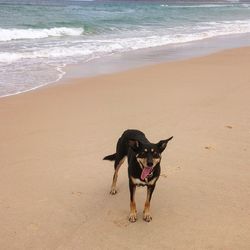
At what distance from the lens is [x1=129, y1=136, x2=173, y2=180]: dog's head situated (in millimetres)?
3686

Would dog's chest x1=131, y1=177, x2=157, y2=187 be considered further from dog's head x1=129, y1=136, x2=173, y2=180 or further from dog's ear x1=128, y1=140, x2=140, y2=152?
dog's ear x1=128, y1=140, x2=140, y2=152

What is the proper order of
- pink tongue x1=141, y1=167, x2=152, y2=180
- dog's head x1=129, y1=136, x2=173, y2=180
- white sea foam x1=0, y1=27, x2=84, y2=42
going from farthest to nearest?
white sea foam x1=0, y1=27, x2=84, y2=42
pink tongue x1=141, y1=167, x2=152, y2=180
dog's head x1=129, y1=136, x2=173, y2=180

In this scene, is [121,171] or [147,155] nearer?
[147,155]

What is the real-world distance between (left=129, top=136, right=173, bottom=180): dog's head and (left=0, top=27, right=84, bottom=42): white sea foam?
55.3 feet

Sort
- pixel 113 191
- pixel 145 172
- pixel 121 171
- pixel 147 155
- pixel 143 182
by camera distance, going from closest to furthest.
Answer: pixel 147 155 → pixel 145 172 → pixel 143 182 → pixel 113 191 → pixel 121 171

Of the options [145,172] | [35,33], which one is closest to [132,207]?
[145,172]

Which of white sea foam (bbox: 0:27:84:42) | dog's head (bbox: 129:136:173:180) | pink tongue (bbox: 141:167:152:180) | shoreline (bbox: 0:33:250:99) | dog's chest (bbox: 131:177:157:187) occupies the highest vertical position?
dog's head (bbox: 129:136:173:180)

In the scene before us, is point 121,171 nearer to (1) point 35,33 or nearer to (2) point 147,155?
(2) point 147,155

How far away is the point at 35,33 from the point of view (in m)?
22.2

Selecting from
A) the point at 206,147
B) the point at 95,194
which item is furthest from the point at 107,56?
the point at 95,194

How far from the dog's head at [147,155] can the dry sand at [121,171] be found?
58 cm

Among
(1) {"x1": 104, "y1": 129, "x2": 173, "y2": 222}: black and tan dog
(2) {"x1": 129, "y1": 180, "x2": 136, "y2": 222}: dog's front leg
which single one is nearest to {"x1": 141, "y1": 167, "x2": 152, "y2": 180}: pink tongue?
(1) {"x1": 104, "y1": 129, "x2": 173, "y2": 222}: black and tan dog

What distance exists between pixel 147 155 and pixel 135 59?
35.3 ft

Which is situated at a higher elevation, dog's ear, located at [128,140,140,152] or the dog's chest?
dog's ear, located at [128,140,140,152]
